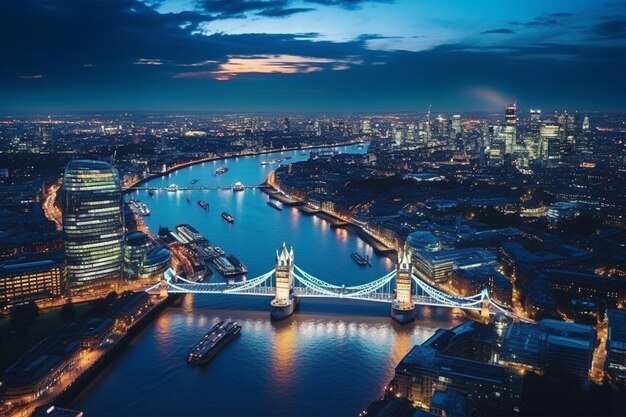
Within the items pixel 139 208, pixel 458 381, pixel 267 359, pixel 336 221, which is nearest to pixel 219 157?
pixel 139 208

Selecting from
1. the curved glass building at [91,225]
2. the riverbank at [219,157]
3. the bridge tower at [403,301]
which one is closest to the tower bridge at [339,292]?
the bridge tower at [403,301]

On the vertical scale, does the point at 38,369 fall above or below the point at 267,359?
above

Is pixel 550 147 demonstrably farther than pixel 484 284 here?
Yes

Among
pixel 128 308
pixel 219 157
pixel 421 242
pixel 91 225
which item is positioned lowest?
pixel 128 308

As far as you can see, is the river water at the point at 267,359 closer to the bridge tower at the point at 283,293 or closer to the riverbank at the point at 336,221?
the bridge tower at the point at 283,293

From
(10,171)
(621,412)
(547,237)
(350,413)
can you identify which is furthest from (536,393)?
(10,171)

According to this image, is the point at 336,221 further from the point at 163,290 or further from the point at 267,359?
the point at 267,359

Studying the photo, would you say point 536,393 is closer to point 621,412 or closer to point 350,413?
point 621,412

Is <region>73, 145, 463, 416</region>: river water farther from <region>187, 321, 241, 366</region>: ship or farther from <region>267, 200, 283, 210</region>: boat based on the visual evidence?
<region>267, 200, 283, 210</region>: boat
